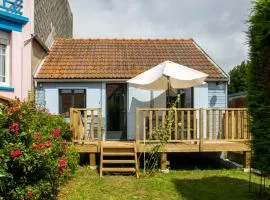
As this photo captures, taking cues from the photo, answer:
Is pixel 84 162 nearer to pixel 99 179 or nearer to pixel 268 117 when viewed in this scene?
pixel 99 179

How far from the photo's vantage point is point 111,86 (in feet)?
57.7

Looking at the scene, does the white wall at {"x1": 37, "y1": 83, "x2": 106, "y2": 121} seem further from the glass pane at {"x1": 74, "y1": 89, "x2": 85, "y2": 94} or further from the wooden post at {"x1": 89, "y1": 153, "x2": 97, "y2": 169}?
the wooden post at {"x1": 89, "y1": 153, "x2": 97, "y2": 169}

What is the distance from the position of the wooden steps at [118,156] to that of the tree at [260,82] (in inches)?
168

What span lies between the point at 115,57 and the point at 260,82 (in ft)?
36.3

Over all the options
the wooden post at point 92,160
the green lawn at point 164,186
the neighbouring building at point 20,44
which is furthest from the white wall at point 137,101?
the green lawn at point 164,186

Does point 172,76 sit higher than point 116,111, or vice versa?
point 172,76

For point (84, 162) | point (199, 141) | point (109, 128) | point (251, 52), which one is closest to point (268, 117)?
point (251, 52)

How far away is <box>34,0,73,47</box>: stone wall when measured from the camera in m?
17.2

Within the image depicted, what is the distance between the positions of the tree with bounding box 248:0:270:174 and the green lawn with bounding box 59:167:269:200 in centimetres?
135

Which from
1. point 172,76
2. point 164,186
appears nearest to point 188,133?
point 172,76

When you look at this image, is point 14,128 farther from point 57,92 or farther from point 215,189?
point 57,92

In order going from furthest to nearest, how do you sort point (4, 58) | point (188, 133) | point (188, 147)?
point (4, 58) → point (188, 133) → point (188, 147)

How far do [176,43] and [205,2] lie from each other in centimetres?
369

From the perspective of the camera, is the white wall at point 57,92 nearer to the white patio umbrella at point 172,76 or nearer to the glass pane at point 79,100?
the glass pane at point 79,100
